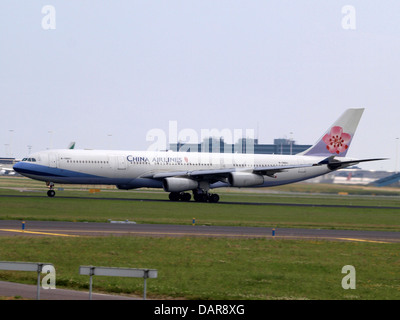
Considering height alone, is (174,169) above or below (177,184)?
above

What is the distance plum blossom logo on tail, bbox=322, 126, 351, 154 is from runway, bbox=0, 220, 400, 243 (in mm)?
32528

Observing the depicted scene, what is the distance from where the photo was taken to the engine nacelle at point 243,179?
216 feet

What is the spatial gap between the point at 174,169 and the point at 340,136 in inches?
765

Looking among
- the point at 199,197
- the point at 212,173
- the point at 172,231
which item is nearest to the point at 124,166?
the point at 199,197

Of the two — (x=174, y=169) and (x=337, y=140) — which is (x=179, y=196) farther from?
(x=337, y=140)

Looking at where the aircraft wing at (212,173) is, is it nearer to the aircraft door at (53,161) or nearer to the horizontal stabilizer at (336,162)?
the horizontal stabilizer at (336,162)

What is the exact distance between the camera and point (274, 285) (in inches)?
904

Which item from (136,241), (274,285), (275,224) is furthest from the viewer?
(275,224)

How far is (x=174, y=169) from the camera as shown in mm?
67688

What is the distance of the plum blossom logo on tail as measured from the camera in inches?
2938

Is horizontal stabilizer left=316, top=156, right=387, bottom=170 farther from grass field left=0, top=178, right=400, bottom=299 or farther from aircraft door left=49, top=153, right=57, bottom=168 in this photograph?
grass field left=0, top=178, right=400, bottom=299
